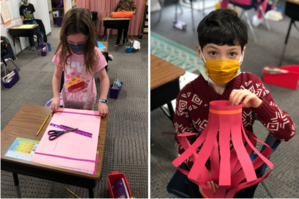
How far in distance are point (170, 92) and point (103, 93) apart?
0.57 meters

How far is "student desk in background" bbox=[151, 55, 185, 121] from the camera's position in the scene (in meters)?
1.50

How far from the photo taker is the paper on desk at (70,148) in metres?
0.90

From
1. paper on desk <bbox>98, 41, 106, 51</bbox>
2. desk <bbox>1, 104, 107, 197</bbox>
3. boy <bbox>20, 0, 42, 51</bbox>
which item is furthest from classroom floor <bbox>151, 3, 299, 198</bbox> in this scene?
boy <bbox>20, 0, 42, 51</bbox>

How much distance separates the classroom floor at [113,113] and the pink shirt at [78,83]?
0.08 metres

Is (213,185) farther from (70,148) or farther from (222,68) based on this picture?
(70,148)

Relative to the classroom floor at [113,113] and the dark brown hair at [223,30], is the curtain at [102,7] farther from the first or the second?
the dark brown hair at [223,30]

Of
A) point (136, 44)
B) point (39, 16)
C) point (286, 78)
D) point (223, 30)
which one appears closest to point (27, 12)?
point (39, 16)

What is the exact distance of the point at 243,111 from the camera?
2.75 ft

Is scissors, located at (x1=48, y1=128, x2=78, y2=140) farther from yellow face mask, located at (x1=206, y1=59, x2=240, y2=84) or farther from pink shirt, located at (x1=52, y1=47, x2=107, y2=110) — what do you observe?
yellow face mask, located at (x1=206, y1=59, x2=240, y2=84)

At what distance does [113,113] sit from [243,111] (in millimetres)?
1646

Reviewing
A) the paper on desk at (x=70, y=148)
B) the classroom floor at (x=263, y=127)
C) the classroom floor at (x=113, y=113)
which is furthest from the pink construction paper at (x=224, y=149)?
the classroom floor at (x=263, y=127)

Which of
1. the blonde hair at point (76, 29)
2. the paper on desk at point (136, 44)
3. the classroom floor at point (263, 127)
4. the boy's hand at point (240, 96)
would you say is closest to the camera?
the boy's hand at point (240, 96)

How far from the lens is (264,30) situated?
451 centimetres

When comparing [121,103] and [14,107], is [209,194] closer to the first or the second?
[14,107]
